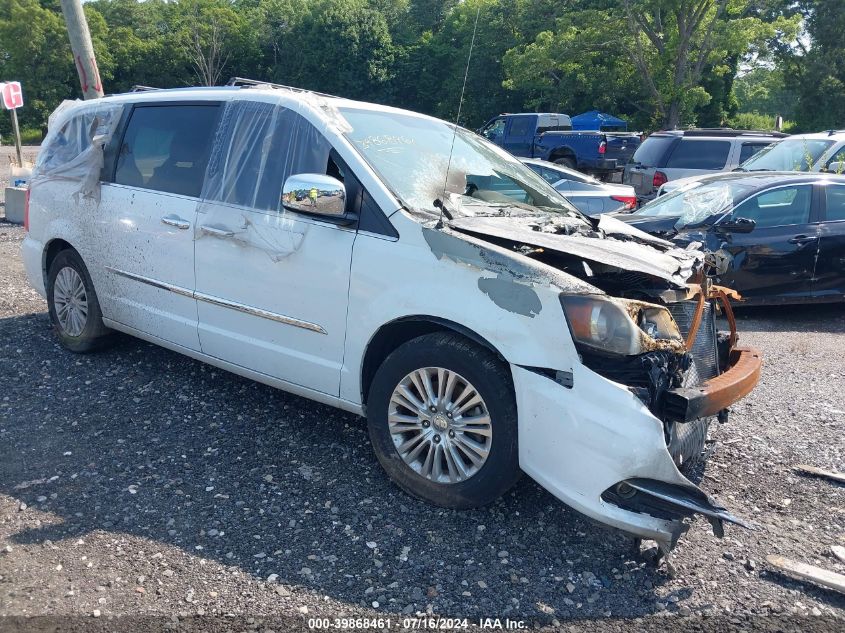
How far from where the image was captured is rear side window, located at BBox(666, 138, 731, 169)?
47.2 ft

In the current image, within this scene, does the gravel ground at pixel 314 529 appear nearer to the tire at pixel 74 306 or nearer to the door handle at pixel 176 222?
the tire at pixel 74 306

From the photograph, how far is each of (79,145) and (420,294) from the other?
3.60m

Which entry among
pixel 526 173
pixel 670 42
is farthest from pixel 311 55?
pixel 526 173

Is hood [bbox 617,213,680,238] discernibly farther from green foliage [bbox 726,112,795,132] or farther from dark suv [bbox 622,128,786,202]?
green foliage [bbox 726,112,795,132]

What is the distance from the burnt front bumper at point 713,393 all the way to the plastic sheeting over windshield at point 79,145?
13.9 ft

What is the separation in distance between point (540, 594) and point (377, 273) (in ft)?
5.54

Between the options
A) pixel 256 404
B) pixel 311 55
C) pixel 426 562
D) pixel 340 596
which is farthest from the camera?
pixel 311 55

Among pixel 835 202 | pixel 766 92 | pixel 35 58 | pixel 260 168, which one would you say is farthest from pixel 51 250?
pixel 766 92

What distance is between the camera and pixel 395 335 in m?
3.82

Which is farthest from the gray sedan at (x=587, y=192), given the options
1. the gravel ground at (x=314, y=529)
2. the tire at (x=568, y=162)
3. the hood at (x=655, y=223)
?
the tire at (x=568, y=162)

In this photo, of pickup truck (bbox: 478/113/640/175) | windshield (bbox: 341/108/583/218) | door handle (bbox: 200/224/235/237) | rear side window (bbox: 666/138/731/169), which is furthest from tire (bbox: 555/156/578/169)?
door handle (bbox: 200/224/235/237)

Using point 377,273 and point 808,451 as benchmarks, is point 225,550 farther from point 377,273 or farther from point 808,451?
point 808,451

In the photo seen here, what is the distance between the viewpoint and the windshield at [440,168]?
13.2 ft

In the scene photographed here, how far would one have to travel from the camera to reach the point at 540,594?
3090mm
